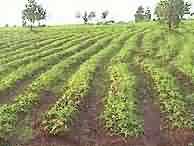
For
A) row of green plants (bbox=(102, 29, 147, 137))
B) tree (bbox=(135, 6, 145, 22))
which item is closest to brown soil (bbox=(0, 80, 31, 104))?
row of green plants (bbox=(102, 29, 147, 137))

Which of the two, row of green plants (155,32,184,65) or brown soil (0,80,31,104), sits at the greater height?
row of green plants (155,32,184,65)

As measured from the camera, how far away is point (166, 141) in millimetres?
28156

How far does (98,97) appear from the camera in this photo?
3788cm

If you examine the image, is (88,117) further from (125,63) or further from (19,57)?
(19,57)

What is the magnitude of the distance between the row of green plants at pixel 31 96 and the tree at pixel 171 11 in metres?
41.8

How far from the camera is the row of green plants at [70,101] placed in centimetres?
2989

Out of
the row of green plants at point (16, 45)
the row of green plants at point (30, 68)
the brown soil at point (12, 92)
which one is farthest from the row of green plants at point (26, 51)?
the brown soil at point (12, 92)

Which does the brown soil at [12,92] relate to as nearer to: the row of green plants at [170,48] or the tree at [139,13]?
the row of green plants at [170,48]

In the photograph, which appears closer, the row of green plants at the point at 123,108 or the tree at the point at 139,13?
the row of green plants at the point at 123,108

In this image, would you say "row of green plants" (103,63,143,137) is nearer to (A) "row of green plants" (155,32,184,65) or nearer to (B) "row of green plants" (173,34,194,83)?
(B) "row of green plants" (173,34,194,83)

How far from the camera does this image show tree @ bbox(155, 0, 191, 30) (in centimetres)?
9631

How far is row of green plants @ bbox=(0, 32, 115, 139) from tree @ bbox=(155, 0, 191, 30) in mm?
41761

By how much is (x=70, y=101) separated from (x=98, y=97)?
3855 millimetres

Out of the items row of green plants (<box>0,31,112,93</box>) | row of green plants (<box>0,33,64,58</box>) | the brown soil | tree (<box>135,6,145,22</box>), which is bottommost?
the brown soil
